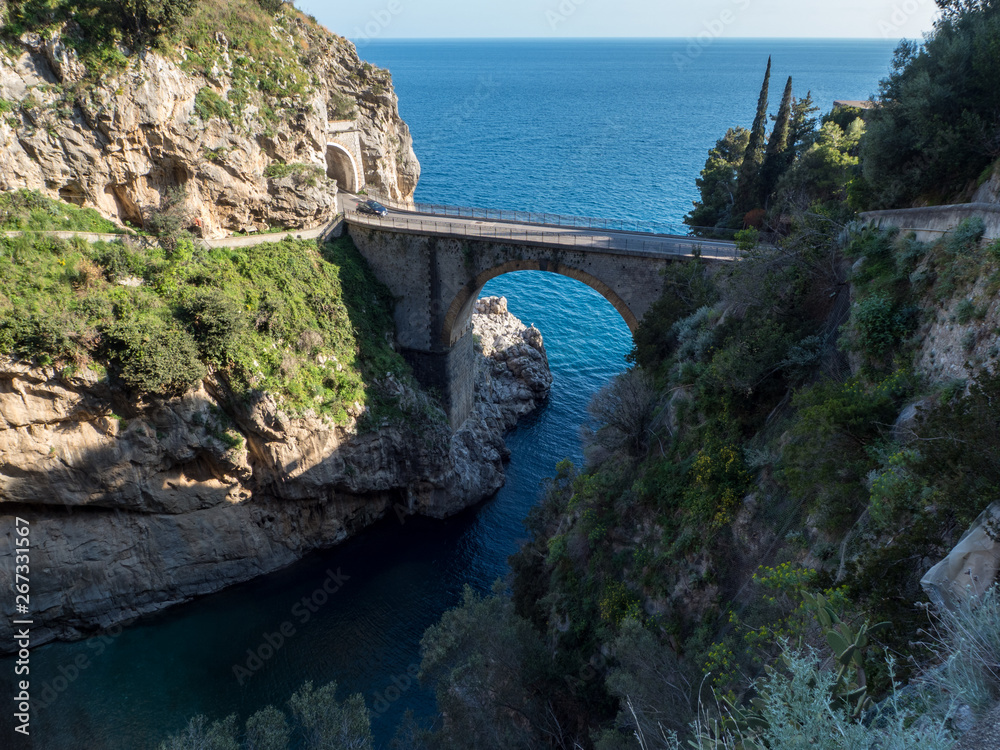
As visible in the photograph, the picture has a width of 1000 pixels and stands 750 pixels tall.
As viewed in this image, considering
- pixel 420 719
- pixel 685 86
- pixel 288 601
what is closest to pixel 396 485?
pixel 288 601

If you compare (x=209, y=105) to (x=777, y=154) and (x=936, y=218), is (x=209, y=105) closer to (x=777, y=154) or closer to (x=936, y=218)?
(x=936, y=218)

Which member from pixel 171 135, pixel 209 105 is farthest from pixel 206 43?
pixel 171 135

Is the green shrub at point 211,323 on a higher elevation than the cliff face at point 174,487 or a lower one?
higher

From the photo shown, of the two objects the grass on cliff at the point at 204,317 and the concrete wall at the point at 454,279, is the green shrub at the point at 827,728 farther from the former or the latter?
the grass on cliff at the point at 204,317

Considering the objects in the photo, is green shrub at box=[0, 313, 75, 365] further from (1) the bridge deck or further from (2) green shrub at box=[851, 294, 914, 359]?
(2) green shrub at box=[851, 294, 914, 359]

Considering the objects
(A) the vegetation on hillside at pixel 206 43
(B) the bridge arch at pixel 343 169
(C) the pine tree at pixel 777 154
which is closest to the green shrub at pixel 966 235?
(C) the pine tree at pixel 777 154

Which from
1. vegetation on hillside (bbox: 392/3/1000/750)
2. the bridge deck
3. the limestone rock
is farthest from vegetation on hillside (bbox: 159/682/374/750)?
the bridge deck
